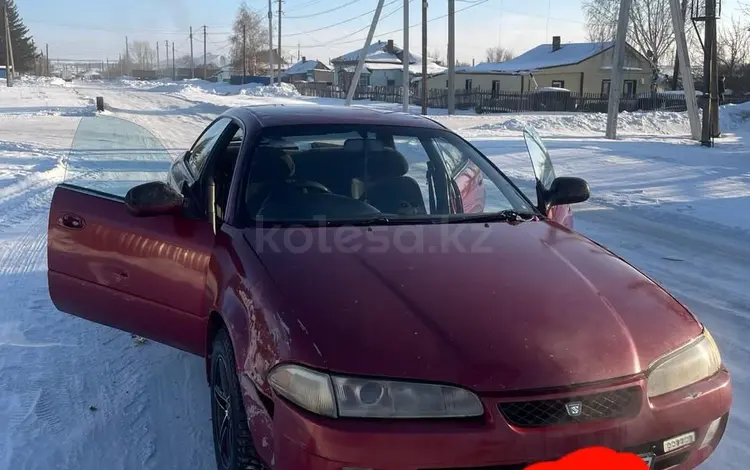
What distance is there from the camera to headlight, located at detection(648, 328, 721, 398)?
2.27 meters

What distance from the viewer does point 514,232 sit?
3219 mm

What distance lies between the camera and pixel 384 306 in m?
2.37

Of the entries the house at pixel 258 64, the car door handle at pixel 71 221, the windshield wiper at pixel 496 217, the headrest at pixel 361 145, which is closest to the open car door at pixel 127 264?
the car door handle at pixel 71 221

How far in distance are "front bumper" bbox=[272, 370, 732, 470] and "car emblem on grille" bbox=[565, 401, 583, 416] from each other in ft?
0.11

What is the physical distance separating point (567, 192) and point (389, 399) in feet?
6.84

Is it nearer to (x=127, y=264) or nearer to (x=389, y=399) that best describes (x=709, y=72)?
(x=127, y=264)

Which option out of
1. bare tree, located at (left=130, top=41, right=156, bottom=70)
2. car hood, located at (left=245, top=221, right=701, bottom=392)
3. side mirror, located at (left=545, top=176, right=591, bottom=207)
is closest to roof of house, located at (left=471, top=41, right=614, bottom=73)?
side mirror, located at (left=545, top=176, right=591, bottom=207)

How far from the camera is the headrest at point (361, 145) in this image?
12.5 ft

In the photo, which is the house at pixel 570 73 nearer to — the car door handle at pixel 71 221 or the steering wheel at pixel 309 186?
the steering wheel at pixel 309 186

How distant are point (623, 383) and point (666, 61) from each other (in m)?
61.2

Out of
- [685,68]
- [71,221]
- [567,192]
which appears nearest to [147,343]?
[71,221]

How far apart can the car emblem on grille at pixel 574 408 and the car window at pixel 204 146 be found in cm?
263

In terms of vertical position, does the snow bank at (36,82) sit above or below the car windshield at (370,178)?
above

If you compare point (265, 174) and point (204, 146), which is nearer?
point (265, 174)
